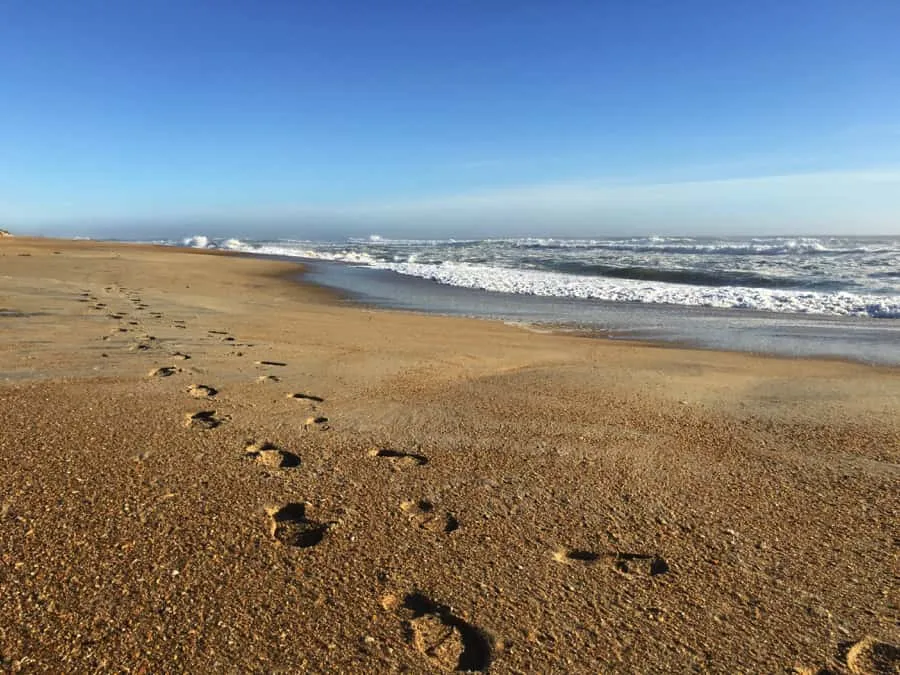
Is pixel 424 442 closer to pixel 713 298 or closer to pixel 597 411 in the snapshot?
pixel 597 411

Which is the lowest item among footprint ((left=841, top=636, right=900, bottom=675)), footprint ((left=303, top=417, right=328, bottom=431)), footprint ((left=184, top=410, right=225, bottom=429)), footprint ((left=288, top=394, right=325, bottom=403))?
footprint ((left=841, top=636, right=900, bottom=675))

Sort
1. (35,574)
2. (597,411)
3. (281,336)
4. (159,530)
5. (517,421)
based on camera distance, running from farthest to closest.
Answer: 1. (281,336)
2. (597,411)
3. (517,421)
4. (159,530)
5. (35,574)

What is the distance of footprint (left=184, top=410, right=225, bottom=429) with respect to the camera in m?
3.69

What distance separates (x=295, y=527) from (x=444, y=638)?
0.96 meters

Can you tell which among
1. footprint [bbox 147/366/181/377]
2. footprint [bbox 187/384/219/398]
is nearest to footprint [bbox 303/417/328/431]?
footprint [bbox 187/384/219/398]

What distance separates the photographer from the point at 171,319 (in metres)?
7.79

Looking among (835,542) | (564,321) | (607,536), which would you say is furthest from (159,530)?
(564,321)

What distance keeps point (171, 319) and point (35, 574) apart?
20.8 ft

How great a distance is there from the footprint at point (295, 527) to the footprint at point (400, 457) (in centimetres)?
76

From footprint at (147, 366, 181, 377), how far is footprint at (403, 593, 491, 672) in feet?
12.0

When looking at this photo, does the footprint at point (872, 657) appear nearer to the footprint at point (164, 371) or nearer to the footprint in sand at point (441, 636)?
the footprint in sand at point (441, 636)

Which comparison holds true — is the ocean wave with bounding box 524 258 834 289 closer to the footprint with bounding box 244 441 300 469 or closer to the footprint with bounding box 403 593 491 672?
the footprint with bounding box 244 441 300 469

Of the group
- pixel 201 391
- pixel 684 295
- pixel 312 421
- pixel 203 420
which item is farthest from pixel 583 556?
pixel 684 295

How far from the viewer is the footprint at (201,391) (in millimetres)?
4352
